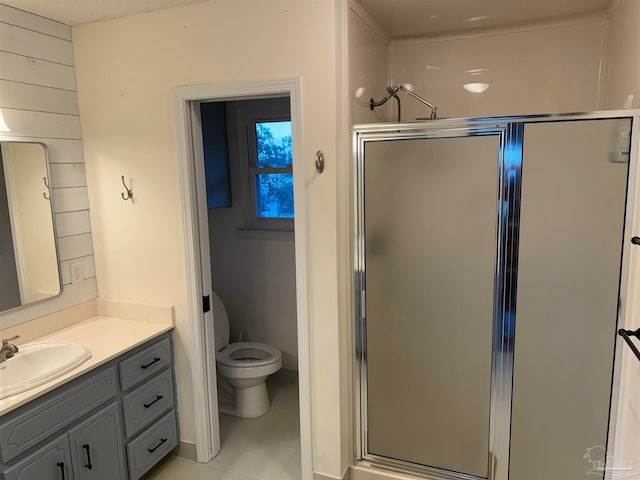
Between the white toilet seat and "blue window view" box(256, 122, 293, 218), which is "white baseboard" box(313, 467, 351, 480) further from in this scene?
"blue window view" box(256, 122, 293, 218)

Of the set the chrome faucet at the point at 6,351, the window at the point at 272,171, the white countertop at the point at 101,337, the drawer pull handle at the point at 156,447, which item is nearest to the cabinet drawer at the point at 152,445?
the drawer pull handle at the point at 156,447

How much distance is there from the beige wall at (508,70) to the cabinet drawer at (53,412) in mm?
2226

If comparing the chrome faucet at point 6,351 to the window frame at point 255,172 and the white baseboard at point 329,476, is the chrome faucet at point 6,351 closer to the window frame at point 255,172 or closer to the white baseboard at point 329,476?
the white baseboard at point 329,476

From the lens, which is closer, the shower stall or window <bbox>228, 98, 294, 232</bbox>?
the shower stall

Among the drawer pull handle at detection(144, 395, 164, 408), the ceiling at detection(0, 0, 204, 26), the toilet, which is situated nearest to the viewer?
the ceiling at detection(0, 0, 204, 26)

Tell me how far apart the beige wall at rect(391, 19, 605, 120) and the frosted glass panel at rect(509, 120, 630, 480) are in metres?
0.78

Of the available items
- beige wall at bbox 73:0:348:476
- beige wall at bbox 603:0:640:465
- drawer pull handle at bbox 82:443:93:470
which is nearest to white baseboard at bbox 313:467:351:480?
beige wall at bbox 73:0:348:476

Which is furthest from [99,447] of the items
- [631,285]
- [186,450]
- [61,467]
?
[631,285]

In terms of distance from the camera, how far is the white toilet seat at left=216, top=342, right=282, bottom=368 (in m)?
3.06

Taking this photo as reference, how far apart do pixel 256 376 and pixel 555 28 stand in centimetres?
273

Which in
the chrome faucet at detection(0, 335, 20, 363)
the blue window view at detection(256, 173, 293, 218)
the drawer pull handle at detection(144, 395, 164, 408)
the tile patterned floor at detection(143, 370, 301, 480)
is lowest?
the tile patterned floor at detection(143, 370, 301, 480)

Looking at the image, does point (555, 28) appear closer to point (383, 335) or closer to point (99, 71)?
point (383, 335)

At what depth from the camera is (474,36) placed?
8.42ft

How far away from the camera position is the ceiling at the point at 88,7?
2133 millimetres
